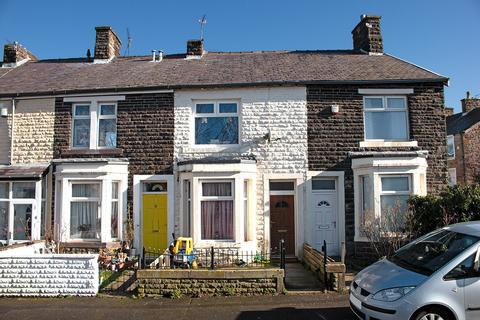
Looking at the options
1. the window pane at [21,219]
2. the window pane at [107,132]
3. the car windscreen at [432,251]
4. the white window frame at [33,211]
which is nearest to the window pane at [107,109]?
the window pane at [107,132]

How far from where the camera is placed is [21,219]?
41.4 ft

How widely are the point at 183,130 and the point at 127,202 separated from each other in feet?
9.19

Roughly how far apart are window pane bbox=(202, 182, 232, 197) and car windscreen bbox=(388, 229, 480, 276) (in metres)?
5.86

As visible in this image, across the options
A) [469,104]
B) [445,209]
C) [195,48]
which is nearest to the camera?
[445,209]

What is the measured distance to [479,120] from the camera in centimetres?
2619

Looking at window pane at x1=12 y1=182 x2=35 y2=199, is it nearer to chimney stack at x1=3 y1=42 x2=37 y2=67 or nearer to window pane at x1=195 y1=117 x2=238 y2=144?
window pane at x1=195 y1=117 x2=238 y2=144

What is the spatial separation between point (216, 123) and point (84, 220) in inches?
199

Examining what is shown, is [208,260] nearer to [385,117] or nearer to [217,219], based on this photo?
[217,219]

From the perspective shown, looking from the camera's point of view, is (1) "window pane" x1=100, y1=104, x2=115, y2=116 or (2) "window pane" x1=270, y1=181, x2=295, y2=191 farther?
(1) "window pane" x1=100, y1=104, x2=115, y2=116

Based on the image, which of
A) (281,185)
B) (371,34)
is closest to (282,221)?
(281,185)

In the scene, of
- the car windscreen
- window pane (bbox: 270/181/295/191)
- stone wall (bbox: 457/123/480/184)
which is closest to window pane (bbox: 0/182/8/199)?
window pane (bbox: 270/181/295/191)

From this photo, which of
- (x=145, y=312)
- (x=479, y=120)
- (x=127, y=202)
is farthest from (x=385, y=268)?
(x=479, y=120)

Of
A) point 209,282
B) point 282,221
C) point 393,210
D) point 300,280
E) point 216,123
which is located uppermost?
point 216,123

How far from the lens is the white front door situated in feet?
40.2
